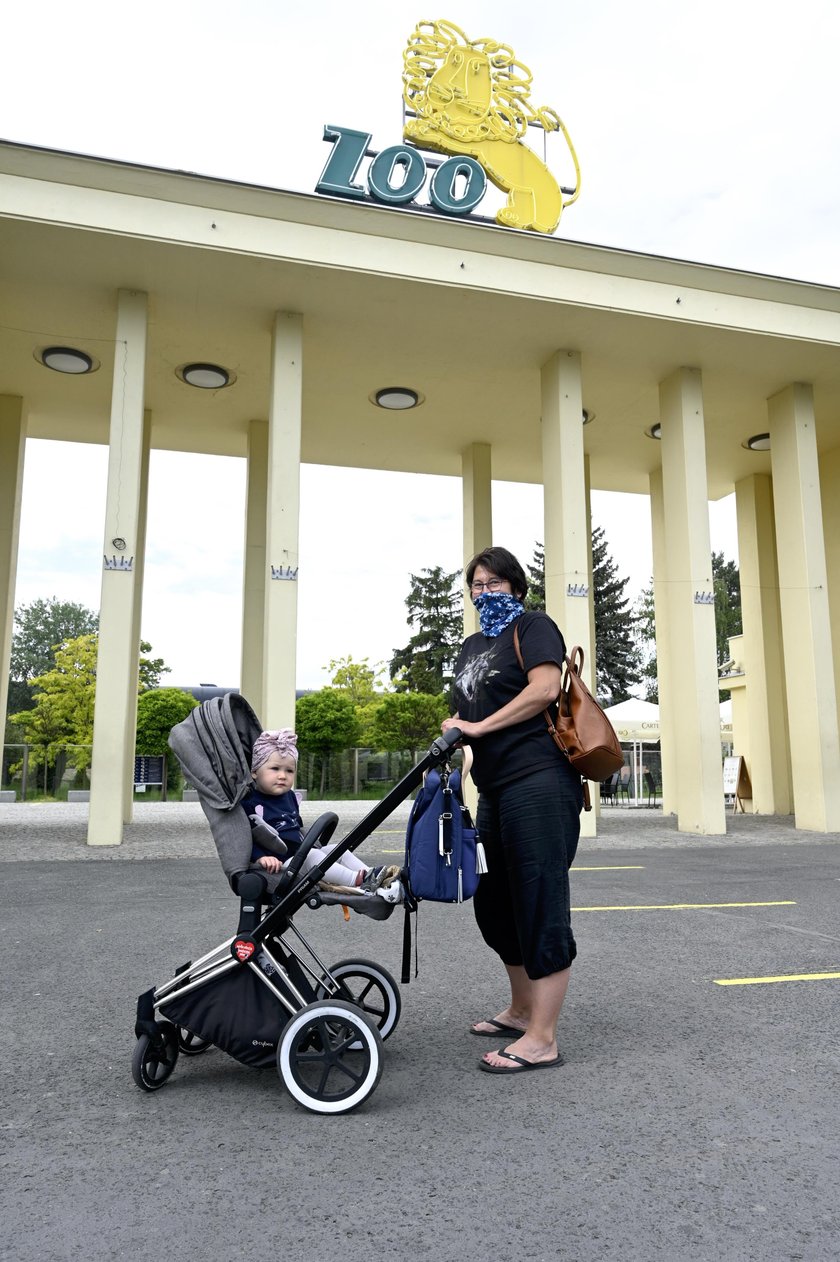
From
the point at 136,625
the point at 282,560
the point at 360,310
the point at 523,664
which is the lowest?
the point at 523,664

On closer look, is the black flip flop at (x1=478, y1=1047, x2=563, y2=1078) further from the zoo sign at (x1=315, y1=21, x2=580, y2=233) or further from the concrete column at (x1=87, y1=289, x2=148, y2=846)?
the zoo sign at (x1=315, y1=21, x2=580, y2=233)

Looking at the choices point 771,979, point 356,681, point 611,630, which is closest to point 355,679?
point 356,681

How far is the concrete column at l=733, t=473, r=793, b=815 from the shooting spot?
18.9 meters

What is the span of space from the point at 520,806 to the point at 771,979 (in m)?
2.14

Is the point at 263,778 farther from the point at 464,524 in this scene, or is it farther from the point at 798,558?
the point at 464,524

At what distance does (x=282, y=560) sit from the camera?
12.4 meters

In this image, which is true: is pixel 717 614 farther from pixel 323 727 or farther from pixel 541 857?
pixel 541 857

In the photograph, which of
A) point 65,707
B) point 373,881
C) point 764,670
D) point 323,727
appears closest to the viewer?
point 373,881

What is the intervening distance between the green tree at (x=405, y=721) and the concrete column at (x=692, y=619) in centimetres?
1700

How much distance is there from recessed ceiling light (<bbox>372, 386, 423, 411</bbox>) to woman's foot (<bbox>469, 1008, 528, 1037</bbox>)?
44.9ft

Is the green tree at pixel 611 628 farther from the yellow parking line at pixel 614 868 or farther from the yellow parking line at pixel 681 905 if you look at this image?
the yellow parking line at pixel 681 905

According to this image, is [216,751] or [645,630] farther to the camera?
[645,630]

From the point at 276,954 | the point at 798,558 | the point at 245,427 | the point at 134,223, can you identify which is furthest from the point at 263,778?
the point at 245,427

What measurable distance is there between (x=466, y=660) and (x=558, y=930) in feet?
3.59
